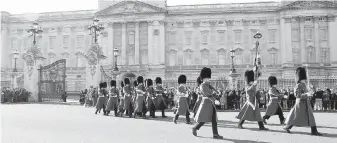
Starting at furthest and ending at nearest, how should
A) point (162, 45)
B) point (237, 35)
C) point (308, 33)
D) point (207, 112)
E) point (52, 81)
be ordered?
point (237, 35) < point (162, 45) < point (308, 33) < point (52, 81) < point (207, 112)

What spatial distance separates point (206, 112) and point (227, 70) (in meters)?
39.2

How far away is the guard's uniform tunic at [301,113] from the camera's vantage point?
9383mm

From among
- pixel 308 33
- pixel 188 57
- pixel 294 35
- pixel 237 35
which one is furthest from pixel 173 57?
pixel 308 33

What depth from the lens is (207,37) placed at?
49531mm

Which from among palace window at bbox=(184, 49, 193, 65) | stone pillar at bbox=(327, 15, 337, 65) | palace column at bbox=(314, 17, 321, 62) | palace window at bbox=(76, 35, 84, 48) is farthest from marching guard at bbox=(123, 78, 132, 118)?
palace window at bbox=(76, 35, 84, 48)

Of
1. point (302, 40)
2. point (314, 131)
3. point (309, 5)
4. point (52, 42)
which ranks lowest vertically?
point (314, 131)

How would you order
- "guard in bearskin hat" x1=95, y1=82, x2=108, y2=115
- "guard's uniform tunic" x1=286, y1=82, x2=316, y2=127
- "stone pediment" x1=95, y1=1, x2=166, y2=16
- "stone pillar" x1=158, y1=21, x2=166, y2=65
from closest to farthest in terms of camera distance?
"guard's uniform tunic" x1=286, y1=82, x2=316, y2=127, "guard in bearskin hat" x1=95, y1=82, x2=108, y2=115, "stone pillar" x1=158, y1=21, x2=166, y2=65, "stone pediment" x1=95, y1=1, x2=166, y2=16

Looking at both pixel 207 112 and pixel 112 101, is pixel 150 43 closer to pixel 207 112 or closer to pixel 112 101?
pixel 112 101

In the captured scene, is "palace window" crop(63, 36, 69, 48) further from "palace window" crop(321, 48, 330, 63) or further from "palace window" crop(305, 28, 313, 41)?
"palace window" crop(321, 48, 330, 63)

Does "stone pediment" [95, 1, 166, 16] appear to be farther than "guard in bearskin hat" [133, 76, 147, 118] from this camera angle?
Yes

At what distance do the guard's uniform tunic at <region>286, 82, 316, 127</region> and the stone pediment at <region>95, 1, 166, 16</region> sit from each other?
40714mm

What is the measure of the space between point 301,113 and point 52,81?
19592mm

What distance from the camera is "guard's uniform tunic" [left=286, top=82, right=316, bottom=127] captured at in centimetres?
938

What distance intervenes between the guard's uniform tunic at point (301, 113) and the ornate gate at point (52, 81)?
60.3ft
